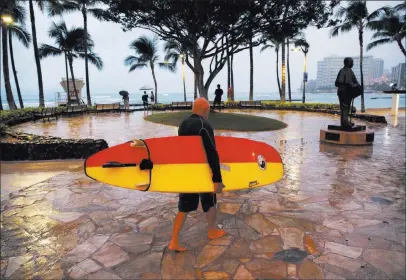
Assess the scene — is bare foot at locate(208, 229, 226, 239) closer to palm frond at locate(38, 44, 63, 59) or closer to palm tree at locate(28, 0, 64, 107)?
palm tree at locate(28, 0, 64, 107)

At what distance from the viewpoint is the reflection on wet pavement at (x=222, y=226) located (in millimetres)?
3391

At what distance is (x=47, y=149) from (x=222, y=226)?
6.16 meters

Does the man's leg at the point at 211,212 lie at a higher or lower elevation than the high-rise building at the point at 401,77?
lower

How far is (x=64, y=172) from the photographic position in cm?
728

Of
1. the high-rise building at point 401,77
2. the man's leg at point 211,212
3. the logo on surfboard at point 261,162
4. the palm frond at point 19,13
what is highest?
the palm frond at point 19,13

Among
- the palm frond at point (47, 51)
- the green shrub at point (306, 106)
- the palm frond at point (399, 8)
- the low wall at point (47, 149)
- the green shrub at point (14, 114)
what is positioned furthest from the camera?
the palm frond at point (47, 51)

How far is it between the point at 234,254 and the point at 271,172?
128 centimetres

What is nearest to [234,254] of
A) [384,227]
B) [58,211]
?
[384,227]

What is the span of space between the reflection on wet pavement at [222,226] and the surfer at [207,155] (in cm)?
41

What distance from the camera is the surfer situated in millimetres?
3379

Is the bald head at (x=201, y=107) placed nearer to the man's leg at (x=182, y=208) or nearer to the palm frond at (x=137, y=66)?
the man's leg at (x=182, y=208)

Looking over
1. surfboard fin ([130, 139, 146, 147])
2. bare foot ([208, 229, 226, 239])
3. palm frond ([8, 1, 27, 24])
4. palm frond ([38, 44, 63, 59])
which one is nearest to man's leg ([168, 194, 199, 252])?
bare foot ([208, 229, 226, 239])

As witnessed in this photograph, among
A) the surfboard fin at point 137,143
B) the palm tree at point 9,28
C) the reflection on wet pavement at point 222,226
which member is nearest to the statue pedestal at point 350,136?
the reflection on wet pavement at point 222,226

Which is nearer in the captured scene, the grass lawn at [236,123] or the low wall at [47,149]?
the low wall at [47,149]
